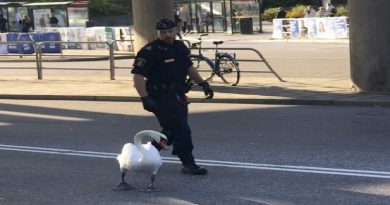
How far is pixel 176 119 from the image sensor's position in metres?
7.21

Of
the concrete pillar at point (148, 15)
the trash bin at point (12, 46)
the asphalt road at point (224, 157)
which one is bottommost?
the asphalt road at point (224, 157)

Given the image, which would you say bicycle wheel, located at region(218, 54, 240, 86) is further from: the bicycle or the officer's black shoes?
the officer's black shoes

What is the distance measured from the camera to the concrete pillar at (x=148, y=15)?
16.6 metres

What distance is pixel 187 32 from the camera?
4203cm

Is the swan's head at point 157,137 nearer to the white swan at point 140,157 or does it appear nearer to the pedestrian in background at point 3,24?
the white swan at point 140,157

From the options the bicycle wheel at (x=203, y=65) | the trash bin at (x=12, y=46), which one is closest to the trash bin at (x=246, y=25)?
the trash bin at (x=12, y=46)

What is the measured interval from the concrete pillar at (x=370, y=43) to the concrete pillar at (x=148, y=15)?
461 cm

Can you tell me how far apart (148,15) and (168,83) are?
31.9 ft

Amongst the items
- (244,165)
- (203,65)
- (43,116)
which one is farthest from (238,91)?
(244,165)

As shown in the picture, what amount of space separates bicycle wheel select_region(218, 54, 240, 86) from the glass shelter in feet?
77.6

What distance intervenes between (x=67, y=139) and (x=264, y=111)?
4.05 m

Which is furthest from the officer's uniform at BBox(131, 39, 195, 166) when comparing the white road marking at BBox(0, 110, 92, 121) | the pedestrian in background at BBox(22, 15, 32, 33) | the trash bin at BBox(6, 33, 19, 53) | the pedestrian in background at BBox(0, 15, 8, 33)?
the pedestrian in background at BBox(0, 15, 8, 33)

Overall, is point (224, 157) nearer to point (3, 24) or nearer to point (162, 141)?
point (162, 141)

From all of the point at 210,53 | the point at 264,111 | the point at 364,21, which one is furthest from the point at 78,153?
the point at 210,53
